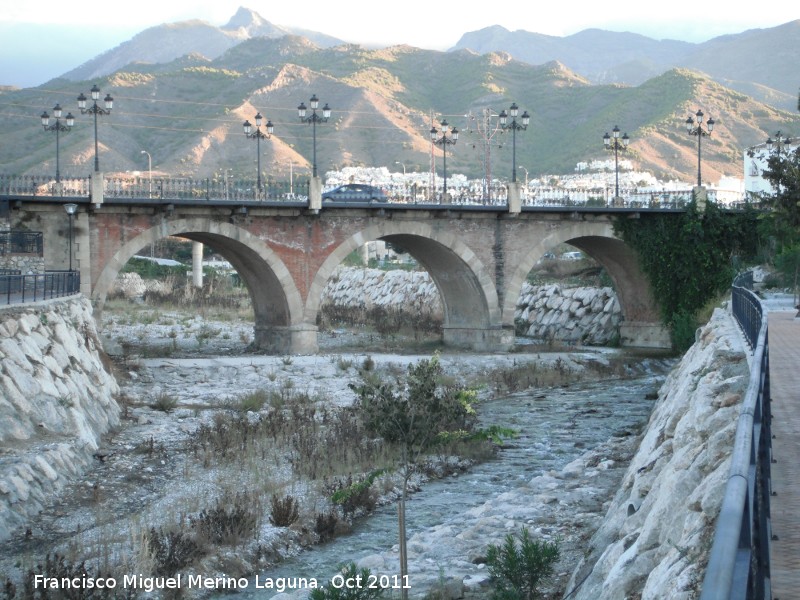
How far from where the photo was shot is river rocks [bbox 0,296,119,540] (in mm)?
13094

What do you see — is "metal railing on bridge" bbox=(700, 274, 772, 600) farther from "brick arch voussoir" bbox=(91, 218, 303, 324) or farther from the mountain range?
the mountain range

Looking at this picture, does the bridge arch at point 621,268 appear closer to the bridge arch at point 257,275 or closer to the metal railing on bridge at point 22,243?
the bridge arch at point 257,275

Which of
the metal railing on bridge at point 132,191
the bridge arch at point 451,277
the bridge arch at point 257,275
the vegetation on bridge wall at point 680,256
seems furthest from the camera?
the vegetation on bridge wall at point 680,256

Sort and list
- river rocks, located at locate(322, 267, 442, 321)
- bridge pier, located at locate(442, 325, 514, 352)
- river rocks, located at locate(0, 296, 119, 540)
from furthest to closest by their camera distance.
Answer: river rocks, located at locate(322, 267, 442, 321), bridge pier, located at locate(442, 325, 514, 352), river rocks, located at locate(0, 296, 119, 540)

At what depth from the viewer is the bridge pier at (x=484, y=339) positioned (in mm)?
35000

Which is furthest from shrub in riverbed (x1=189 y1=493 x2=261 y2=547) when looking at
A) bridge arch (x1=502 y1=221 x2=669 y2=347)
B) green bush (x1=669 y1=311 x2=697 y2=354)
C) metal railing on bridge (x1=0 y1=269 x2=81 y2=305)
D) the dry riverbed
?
green bush (x1=669 y1=311 x2=697 y2=354)

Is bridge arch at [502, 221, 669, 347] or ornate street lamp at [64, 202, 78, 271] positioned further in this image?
bridge arch at [502, 221, 669, 347]

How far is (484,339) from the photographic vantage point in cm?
3525

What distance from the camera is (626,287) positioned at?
1581 inches

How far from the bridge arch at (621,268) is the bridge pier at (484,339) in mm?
598

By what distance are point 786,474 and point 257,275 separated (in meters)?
26.1

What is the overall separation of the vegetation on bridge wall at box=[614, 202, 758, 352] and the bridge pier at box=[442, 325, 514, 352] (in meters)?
5.99

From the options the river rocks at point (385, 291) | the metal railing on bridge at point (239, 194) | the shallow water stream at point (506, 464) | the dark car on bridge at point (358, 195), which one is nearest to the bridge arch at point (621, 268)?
the metal railing on bridge at point (239, 194)

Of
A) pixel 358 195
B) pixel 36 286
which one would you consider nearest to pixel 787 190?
pixel 36 286
